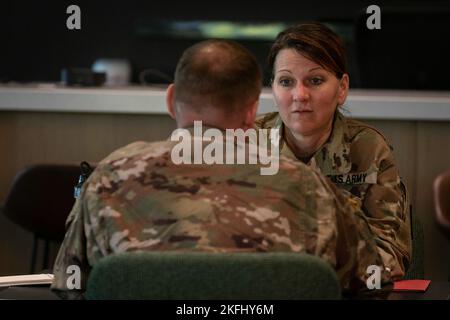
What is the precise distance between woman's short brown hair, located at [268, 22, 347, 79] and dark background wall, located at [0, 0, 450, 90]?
442 cm

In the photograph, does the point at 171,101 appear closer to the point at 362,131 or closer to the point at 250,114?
the point at 250,114

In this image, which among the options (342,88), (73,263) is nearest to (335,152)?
(342,88)

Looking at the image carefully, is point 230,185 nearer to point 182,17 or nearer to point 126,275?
point 126,275

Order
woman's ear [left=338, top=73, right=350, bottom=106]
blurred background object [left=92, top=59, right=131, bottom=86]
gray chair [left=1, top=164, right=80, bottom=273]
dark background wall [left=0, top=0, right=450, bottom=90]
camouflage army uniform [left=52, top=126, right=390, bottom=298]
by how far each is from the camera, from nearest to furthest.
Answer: camouflage army uniform [left=52, top=126, right=390, bottom=298] < woman's ear [left=338, top=73, right=350, bottom=106] < gray chair [left=1, top=164, right=80, bottom=273] < blurred background object [left=92, top=59, right=131, bottom=86] < dark background wall [left=0, top=0, right=450, bottom=90]

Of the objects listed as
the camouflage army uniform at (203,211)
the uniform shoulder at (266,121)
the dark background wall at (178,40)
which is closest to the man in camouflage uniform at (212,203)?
the camouflage army uniform at (203,211)

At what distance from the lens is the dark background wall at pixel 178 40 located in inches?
275

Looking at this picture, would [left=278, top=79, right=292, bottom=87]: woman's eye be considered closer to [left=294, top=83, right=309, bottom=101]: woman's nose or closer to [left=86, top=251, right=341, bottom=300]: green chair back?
[left=294, top=83, right=309, bottom=101]: woman's nose

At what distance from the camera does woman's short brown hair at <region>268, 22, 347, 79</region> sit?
2.58 m

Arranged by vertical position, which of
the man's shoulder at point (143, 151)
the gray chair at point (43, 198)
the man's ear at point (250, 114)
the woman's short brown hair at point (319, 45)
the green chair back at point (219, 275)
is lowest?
the gray chair at point (43, 198)

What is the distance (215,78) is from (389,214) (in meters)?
0.75

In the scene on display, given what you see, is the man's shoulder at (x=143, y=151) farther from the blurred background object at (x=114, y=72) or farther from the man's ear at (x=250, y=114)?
the blurred background object at (x=114, y=72)

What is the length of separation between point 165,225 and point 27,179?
Answer: 8.20 ft

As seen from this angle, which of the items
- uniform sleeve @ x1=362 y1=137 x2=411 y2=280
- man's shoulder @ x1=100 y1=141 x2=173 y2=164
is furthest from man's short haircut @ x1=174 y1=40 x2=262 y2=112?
uniform sleeve @ x1=362 y1=137 x2=411 y2=280

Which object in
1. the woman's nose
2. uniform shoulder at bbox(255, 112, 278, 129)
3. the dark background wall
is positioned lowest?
uniform shoulder at bbox(255, 112, 278, 129)
